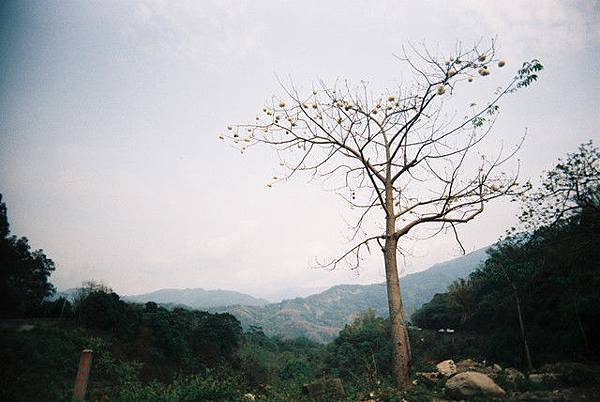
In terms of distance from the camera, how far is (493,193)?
16.5 ft

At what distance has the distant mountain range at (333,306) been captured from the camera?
289ft

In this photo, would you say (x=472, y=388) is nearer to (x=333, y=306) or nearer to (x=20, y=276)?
(x=20, y=276)

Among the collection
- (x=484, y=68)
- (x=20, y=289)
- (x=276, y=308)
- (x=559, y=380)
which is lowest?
(x=276, y=308)

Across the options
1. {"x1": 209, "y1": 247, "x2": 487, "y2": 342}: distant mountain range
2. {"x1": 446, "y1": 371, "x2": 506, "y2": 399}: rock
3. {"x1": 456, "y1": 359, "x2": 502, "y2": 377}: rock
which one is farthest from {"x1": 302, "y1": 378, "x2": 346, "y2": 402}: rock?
{"x1": 209, "y1": 247, "x2": 487, "y2": 342}: distant mountain range

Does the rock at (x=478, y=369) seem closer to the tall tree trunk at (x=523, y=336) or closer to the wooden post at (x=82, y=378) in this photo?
the tall tree trunk at (x=523, y=336)

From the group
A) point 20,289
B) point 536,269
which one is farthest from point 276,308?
point 536,269

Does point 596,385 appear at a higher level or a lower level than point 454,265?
lower

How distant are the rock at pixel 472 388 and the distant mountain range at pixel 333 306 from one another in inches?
3246

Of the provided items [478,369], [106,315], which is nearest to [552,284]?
[478,369]

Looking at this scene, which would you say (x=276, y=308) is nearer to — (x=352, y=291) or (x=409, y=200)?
(x=352, y=291)

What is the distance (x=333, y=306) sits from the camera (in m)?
123

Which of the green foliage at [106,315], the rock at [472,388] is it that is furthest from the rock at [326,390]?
the green foliage at [106,315]

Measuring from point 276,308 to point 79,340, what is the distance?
354 ft

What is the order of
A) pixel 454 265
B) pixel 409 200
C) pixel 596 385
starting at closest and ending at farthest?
pixel 596 385 → pixel 409 200 → pixel 454 265
